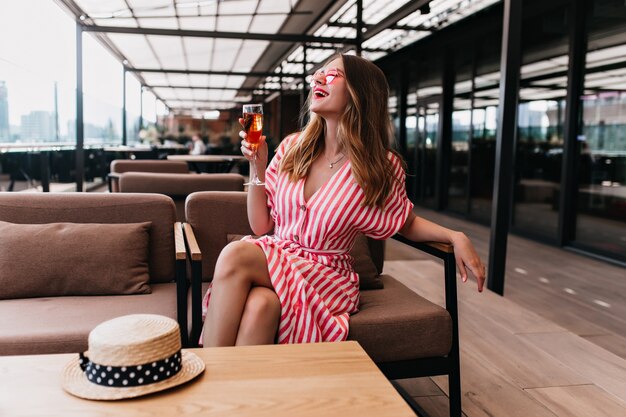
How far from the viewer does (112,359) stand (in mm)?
1184

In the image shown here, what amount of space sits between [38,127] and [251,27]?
4.39 metres

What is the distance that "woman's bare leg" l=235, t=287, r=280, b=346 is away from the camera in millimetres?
1737

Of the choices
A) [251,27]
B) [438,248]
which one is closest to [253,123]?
[438,248]

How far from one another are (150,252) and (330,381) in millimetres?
1479

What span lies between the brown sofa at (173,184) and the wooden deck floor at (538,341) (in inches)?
67.7

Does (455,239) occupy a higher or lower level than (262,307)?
higher

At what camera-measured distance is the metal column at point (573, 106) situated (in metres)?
6.24

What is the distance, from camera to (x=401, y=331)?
78.9 inches

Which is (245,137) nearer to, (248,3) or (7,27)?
(7,27)

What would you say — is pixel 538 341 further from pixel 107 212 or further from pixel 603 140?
pixel 603 140

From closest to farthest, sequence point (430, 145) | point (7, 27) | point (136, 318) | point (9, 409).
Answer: point (9, 409) < point (136, 318) < point (7, 27) < point (430, 145)

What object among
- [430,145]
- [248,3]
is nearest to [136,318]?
[248,3]

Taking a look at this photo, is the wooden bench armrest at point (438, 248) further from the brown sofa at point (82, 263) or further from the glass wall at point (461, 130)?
the glass wall at point (461, 130)

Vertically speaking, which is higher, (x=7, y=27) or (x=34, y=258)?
(x=7, y=27)
